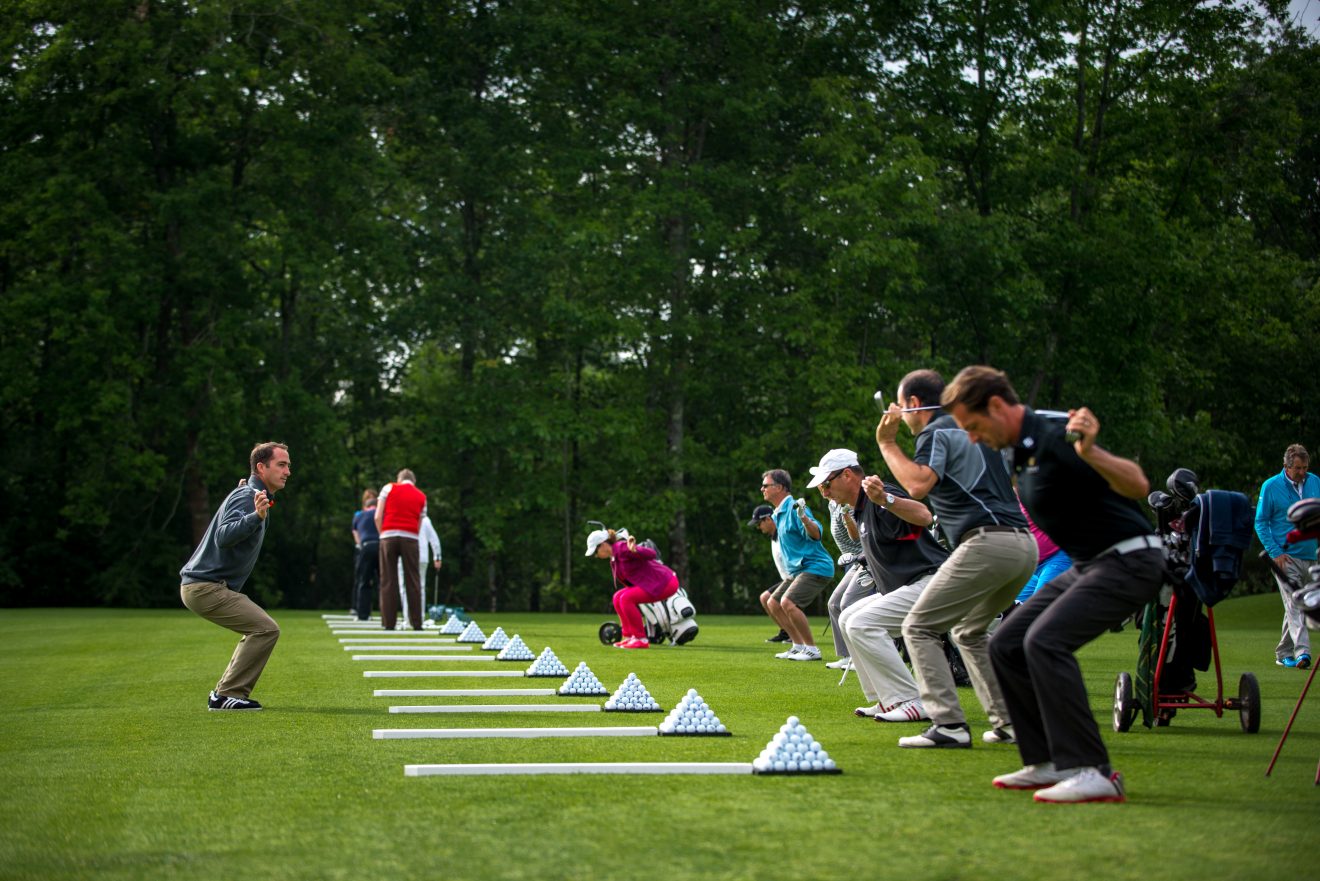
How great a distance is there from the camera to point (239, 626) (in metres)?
10.8

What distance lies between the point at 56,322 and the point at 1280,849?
33.8 m

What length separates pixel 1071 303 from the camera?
37156mm

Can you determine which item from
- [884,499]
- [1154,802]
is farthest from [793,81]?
[1154,802]

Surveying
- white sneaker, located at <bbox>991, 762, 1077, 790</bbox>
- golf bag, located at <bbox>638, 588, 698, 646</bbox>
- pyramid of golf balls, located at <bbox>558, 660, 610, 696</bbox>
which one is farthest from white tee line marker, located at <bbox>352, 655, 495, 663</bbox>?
white sneaker, located at <bbox>991, 762, 1077, 790</bbox>

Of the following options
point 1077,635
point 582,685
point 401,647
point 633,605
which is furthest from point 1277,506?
point 401,647

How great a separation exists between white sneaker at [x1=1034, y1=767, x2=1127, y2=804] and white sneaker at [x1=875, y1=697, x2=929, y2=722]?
3.26m

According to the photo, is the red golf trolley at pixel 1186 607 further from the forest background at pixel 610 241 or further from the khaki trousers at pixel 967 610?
the forest background at pixel 610 241

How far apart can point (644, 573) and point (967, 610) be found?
32.6ft

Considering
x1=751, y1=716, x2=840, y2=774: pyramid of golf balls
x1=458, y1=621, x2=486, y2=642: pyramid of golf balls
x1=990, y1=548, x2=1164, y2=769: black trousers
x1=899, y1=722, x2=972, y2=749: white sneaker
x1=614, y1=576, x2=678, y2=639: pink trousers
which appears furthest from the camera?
x1=458, y1=621, x2=486, y2=642: pyramid of golf balls

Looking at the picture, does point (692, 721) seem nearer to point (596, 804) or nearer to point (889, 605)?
point (889, 605)

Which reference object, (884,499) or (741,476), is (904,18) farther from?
(884,499)

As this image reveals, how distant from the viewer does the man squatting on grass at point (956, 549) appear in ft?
25.2

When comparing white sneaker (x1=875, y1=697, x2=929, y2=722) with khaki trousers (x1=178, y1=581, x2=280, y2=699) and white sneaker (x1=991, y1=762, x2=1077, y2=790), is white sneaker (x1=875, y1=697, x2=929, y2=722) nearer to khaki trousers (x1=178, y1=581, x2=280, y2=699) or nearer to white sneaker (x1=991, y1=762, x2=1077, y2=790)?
white sneaker (x1=991, y1=762, x2=1077, y2=790)

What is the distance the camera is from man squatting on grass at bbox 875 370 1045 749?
25.2 ft
